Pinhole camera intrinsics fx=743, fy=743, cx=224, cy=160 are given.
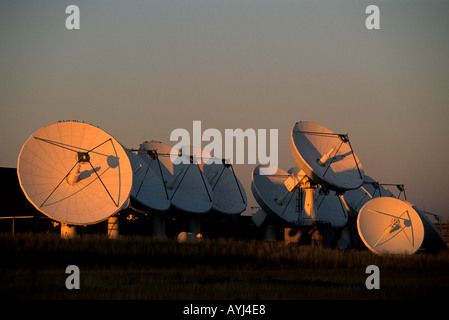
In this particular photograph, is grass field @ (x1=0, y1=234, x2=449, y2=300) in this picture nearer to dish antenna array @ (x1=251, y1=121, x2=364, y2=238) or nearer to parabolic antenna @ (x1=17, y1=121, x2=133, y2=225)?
parabolic antenna @ (x1=17, y1=121, x2=133, y2=225)

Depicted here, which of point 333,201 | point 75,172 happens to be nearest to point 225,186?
point 333,201

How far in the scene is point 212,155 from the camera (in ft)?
239

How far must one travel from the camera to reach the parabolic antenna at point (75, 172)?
1651 inches

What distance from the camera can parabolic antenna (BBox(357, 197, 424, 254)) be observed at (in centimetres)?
5151

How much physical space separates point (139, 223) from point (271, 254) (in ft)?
106

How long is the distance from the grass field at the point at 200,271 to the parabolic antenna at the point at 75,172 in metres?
A: 2.17

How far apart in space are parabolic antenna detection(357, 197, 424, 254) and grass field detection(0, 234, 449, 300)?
18.9 ft

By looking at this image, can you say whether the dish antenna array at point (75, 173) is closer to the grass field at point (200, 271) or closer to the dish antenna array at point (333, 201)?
the grass field at point (200, 271)

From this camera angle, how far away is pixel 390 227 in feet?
171

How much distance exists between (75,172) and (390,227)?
22517mm

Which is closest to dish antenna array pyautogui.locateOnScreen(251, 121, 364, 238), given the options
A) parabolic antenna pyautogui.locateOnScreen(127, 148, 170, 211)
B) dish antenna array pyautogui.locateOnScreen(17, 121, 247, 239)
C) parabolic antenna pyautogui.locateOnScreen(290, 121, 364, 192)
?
parabolic antenna pyautogui.locateOnScreen(290, 121, 364, 192)

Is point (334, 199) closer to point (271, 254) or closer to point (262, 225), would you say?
point (262, 225)
